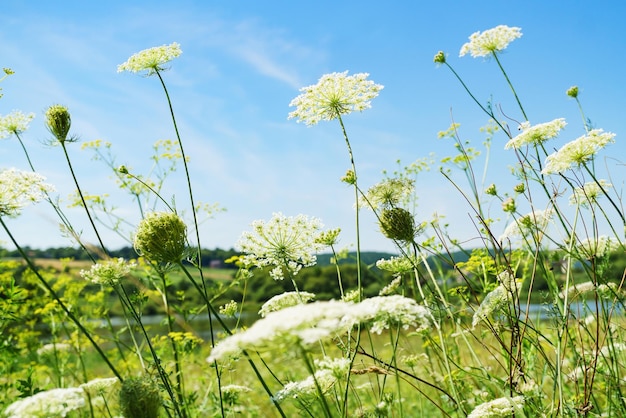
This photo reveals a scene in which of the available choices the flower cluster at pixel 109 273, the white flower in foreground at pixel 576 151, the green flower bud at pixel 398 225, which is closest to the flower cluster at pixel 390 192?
the green flower bud at pixel 398 225

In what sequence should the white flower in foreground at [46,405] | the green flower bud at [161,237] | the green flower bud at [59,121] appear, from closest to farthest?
the white flower in foreground at [46,405]
the green flower bud at [161,237]
the green flower bud at [59,121]

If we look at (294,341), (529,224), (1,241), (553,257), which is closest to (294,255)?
(529,224)

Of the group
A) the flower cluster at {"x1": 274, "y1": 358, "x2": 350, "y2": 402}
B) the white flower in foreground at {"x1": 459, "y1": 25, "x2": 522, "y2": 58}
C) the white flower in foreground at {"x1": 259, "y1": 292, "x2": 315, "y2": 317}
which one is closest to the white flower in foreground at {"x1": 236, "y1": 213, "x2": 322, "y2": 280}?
the white flower in foreground at {"x1": 259, "y1": 292, "x2": 315, "y2": 317}

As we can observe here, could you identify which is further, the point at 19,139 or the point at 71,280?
the point at 71,280

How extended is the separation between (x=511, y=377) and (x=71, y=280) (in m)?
8.51

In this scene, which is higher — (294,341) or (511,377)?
(294,341)

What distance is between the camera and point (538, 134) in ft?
13.9

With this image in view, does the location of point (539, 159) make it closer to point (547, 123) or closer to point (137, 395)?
point (547, 123)

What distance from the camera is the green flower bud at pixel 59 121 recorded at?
4117mm

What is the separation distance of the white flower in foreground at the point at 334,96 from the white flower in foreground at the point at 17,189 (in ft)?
6.40

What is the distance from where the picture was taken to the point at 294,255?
411 centimetres

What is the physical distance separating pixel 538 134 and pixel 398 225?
1427 millimetres

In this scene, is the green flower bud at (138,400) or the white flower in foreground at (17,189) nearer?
the green flower bud at (138,400)

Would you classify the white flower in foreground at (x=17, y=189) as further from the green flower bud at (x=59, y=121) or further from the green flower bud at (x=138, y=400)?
the green flower bud at (x=138, y=400)
